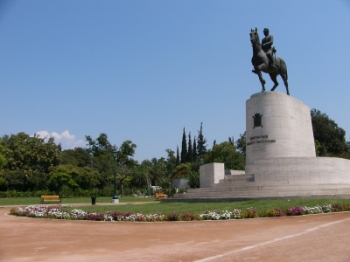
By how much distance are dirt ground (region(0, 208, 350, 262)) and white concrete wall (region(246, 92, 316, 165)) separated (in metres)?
11.1

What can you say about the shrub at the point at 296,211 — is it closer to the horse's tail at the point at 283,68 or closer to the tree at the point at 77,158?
the horse's tail at the point at 283,68

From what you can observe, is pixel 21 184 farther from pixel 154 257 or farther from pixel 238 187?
pixel 154 257

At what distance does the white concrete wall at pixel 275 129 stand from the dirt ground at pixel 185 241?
36.4ft

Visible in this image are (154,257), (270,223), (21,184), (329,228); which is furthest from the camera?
(21,184)

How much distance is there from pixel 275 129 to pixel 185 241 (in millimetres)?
16194

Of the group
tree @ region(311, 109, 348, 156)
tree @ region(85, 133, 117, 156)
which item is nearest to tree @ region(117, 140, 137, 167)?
tree @ region(85, 133, 117, 156)

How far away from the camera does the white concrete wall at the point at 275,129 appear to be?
23047 millimetres

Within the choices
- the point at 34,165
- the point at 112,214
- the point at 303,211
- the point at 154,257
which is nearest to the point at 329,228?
the point at 303,211

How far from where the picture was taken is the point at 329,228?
9.16 meters

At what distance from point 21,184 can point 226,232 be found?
47324 mm

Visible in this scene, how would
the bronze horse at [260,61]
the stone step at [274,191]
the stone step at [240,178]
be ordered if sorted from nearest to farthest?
1. the stone step at [274,191]
2. the stone step at [240,178]
3. the bronze horse at [260,61]

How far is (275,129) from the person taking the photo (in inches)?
914

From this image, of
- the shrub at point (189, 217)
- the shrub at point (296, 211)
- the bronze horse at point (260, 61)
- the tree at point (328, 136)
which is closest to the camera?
the shrub at point (189, 217)

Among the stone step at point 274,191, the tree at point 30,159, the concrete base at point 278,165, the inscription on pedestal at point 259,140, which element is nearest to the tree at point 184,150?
the tree at point 30,159
